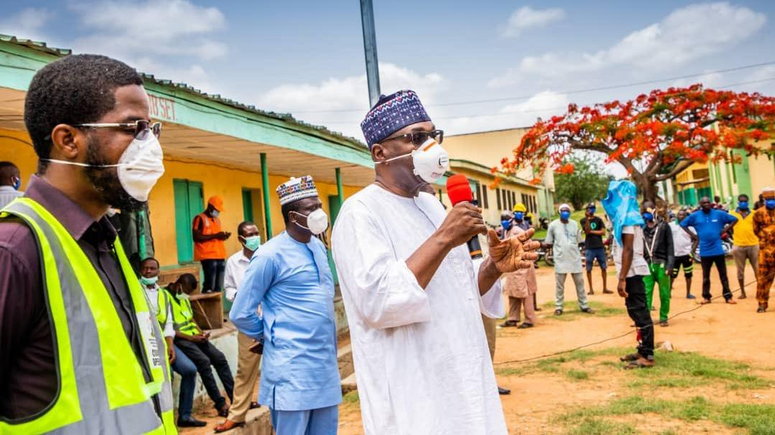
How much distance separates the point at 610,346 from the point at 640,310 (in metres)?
1.93

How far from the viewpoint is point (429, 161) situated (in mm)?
2344

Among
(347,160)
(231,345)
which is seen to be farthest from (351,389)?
(347,160)

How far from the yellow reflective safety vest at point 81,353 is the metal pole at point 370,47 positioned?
20.0 ft

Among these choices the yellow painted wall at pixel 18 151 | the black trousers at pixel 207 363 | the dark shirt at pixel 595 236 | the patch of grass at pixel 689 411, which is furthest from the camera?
the dark shirt at pixel 595 236

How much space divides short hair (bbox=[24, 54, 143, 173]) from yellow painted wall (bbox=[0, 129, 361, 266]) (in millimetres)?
6290

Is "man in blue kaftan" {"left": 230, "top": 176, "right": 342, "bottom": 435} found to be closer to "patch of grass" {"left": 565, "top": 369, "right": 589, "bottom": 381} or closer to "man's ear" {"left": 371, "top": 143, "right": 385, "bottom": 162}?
"man's ear" {"left": 371, "top": 143, "right": 385, "bottom": 162}

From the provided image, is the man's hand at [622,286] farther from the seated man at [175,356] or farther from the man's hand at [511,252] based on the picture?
the man's hand at [511,252]

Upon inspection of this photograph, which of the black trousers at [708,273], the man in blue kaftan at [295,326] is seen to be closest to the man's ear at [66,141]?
the man in blue kaftan at [295,326]

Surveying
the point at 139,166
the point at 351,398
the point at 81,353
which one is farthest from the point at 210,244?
the point at 81,353

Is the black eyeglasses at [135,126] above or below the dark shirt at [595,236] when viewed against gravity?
above

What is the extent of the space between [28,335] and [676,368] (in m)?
7.18

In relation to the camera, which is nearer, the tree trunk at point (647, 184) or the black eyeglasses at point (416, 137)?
the black eyeglasses at point (416, 137)

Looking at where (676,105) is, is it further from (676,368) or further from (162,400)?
(162,400)

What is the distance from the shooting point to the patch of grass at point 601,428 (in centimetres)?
504
